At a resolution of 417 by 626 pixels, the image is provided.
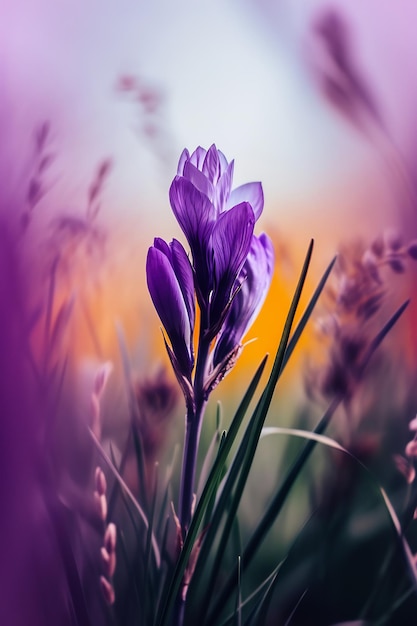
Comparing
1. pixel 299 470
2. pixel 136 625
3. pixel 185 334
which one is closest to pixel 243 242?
pixel 185 334

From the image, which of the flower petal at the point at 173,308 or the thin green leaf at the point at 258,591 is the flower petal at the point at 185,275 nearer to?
the flower petal at the point at 173,308

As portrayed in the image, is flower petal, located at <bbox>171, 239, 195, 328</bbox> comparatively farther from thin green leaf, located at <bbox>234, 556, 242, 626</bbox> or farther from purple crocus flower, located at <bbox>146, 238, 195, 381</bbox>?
thin green leaf, located at <bbox>234, 556, 242, 626</bbox>

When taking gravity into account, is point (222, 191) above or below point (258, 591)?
above

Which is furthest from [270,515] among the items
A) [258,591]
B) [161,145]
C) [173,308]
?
[161,145]

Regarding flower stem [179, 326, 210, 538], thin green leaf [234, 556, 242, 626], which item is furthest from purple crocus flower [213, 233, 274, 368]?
thin green leaf [234, 556, 242, 626]

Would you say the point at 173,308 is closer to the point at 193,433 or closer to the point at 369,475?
the point at 193,433

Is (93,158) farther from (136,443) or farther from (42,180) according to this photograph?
(136,443)
